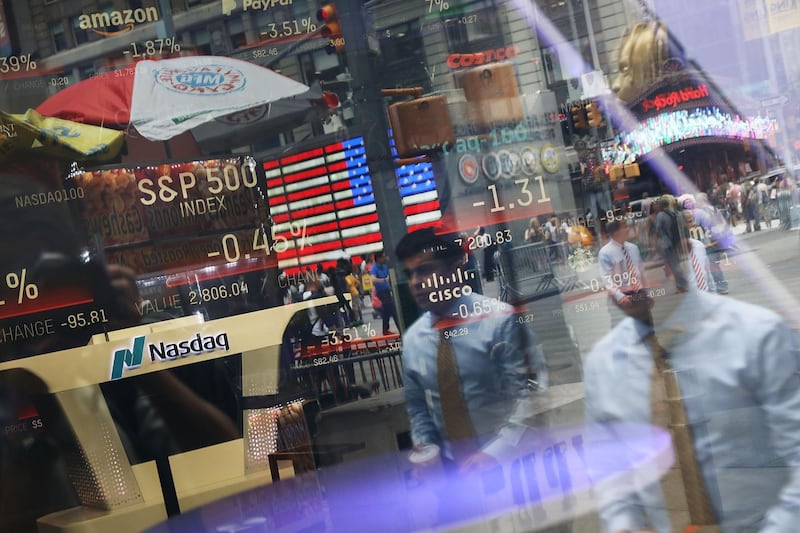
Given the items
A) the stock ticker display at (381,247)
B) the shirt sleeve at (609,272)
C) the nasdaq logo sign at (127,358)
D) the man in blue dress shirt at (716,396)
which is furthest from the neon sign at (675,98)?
the nasdaq logo sign at (127,358)

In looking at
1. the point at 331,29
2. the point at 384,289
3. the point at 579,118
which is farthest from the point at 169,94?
the point at 579,118

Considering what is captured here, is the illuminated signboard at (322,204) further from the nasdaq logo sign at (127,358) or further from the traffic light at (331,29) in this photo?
the nasdaq logo sign at (127,358)

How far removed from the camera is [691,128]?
11.2ft

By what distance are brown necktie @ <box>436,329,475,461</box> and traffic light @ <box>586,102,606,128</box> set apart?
3.07 ft

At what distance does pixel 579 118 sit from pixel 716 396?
108 centimetres

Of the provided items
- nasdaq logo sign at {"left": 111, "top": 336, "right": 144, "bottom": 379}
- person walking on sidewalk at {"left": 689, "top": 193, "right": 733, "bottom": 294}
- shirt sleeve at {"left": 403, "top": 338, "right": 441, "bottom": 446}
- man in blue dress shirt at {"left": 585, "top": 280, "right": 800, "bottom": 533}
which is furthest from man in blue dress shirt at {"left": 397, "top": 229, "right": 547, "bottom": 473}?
nasdaq logo sign at {"left": 111, "top": 336, "right": 144, "bottom": 379}

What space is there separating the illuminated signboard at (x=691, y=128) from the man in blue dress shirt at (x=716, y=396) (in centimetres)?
57

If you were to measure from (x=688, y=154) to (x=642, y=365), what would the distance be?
0.81 m

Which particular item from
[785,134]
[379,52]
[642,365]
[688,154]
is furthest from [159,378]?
[785,134]

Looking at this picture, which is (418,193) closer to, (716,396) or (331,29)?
(331,29)

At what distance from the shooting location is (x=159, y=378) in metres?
2.72

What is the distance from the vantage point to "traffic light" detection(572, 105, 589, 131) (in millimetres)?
3252

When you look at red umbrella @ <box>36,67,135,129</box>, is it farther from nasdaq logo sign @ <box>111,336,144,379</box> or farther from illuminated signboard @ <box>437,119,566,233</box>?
illuminated signboard @ <box>437,119,566,233</box>

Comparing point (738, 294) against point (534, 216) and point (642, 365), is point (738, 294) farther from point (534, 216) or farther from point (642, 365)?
point (534, 216)
